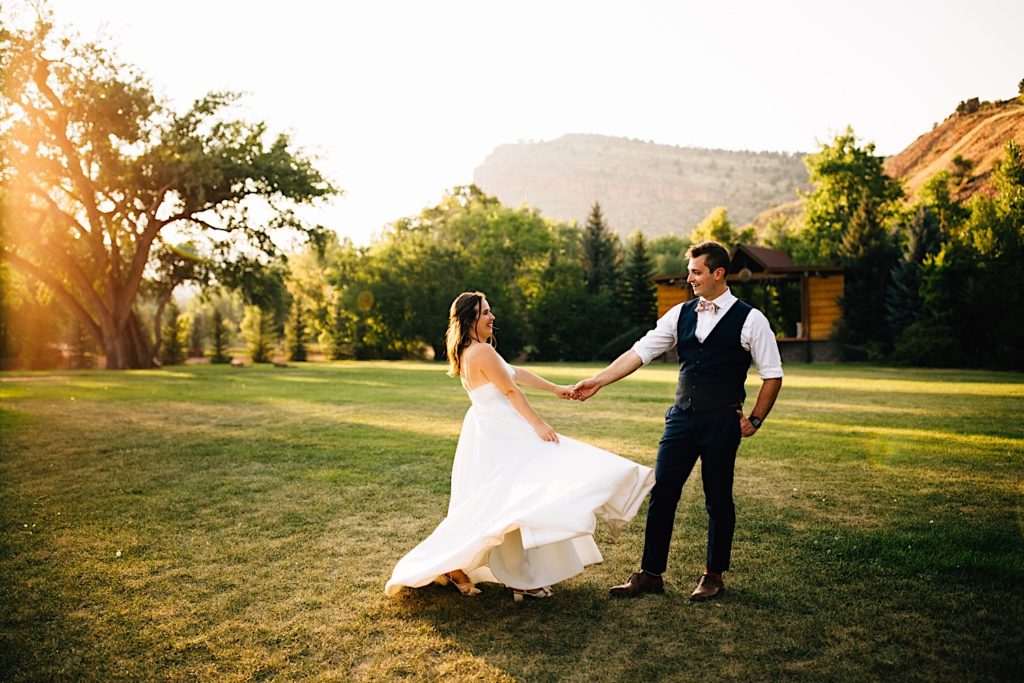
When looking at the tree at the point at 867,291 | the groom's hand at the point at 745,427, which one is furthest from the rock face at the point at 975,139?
the groom's hand at the point at 745,427

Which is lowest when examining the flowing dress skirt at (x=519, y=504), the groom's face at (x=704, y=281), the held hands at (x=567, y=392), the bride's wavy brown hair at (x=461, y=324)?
the flowing dress skirt at (x=519, y=504)

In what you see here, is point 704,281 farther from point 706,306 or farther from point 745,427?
point 745,427

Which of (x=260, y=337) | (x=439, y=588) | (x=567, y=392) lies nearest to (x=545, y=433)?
(x=567, y=392)

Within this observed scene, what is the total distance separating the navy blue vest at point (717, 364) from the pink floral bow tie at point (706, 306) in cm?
9

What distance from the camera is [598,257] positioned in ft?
185

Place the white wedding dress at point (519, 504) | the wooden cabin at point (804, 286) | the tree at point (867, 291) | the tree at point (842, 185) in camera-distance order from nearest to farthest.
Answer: the white wedding dress at point (519, 504) → the tree at point (867, 291) → the wooden cabin at point (804, 286) → the tree at point (842, 185)

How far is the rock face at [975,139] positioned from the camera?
20.8m

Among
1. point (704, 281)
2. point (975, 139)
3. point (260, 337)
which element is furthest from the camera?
point (260, 337)

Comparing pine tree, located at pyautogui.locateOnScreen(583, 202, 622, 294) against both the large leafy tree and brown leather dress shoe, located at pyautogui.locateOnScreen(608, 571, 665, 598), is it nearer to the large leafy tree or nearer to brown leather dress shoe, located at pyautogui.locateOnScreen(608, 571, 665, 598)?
the large leafy tree

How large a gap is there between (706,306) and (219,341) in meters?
52.7

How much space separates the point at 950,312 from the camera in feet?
100

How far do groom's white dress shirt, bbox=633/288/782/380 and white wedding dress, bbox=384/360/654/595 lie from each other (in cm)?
88

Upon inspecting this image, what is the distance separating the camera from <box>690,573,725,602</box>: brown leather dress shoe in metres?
4.86

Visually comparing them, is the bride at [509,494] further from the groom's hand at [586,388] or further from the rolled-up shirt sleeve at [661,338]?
the rolled-up shirt sleeve at [661,338]
